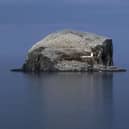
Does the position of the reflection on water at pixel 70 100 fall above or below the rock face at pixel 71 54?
below

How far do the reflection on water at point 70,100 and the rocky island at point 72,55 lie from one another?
2.28m

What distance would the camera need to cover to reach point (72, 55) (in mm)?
144500

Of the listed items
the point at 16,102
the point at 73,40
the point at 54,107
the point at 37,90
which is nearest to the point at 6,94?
the point at 37,90

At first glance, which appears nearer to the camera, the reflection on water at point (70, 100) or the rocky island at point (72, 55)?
the reflection on water at point (70, 100)

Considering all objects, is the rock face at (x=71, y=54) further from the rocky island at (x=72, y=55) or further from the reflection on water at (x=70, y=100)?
the reflection on water at (x=70, y=100)

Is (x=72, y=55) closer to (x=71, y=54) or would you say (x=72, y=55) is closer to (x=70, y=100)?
(x=71, y=54)

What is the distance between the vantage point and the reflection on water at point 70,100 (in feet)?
282

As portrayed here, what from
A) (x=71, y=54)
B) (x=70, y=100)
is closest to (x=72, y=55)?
(x=71, y=54)

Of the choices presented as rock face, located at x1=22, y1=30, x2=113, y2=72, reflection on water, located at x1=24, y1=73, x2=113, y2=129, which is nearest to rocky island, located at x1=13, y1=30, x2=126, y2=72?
rock face, located at x1=22, y1=30, x2=113, y2=72

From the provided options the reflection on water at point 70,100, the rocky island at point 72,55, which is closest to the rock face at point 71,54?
the rocky island at point 72,55

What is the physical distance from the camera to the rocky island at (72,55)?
14425cm

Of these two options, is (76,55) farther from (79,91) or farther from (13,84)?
(79,91)

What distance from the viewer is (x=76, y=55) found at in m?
144

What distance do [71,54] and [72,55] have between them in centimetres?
22
